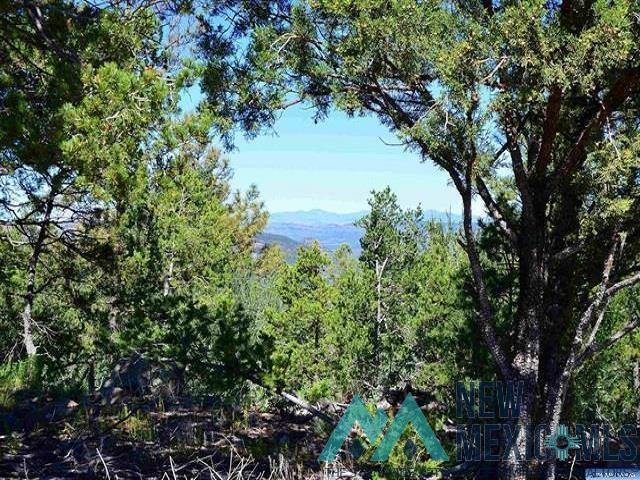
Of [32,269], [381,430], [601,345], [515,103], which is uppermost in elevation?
[515,103]

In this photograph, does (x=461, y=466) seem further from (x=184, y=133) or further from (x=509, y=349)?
(x=184, y=133)

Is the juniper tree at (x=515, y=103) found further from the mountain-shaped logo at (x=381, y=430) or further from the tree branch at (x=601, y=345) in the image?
the mountain-shaped logo at (x=381, y=430)

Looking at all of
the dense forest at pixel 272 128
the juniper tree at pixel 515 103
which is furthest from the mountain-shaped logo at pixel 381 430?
the juniper tree at pixel 515 103

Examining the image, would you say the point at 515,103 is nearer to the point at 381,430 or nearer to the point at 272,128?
the point at 272,128

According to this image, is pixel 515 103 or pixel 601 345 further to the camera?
pixel 601 345

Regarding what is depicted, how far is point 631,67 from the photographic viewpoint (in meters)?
4.43

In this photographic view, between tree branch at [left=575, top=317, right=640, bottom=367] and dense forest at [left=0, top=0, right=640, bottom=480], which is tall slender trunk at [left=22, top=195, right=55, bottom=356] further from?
tree branch at [left=575, top=317, right=640, bottom=367]

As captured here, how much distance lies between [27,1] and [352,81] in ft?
9.43

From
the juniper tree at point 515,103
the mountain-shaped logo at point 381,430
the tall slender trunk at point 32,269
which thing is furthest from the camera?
the tall slender trunk at point 32,269

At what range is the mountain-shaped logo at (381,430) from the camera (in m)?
5.36

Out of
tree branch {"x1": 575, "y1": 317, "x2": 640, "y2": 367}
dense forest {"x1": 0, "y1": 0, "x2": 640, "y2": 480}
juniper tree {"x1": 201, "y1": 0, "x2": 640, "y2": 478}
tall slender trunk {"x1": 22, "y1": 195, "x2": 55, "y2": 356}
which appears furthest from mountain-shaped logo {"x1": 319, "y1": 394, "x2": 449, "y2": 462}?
tall slender trunk {"x1": 22, "y1": 195, "x2": 55, "y2": 356}

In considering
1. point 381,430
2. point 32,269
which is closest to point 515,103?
point 381,430

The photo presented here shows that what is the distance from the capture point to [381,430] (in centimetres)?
551

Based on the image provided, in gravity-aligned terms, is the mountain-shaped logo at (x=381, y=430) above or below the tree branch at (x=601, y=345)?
below
